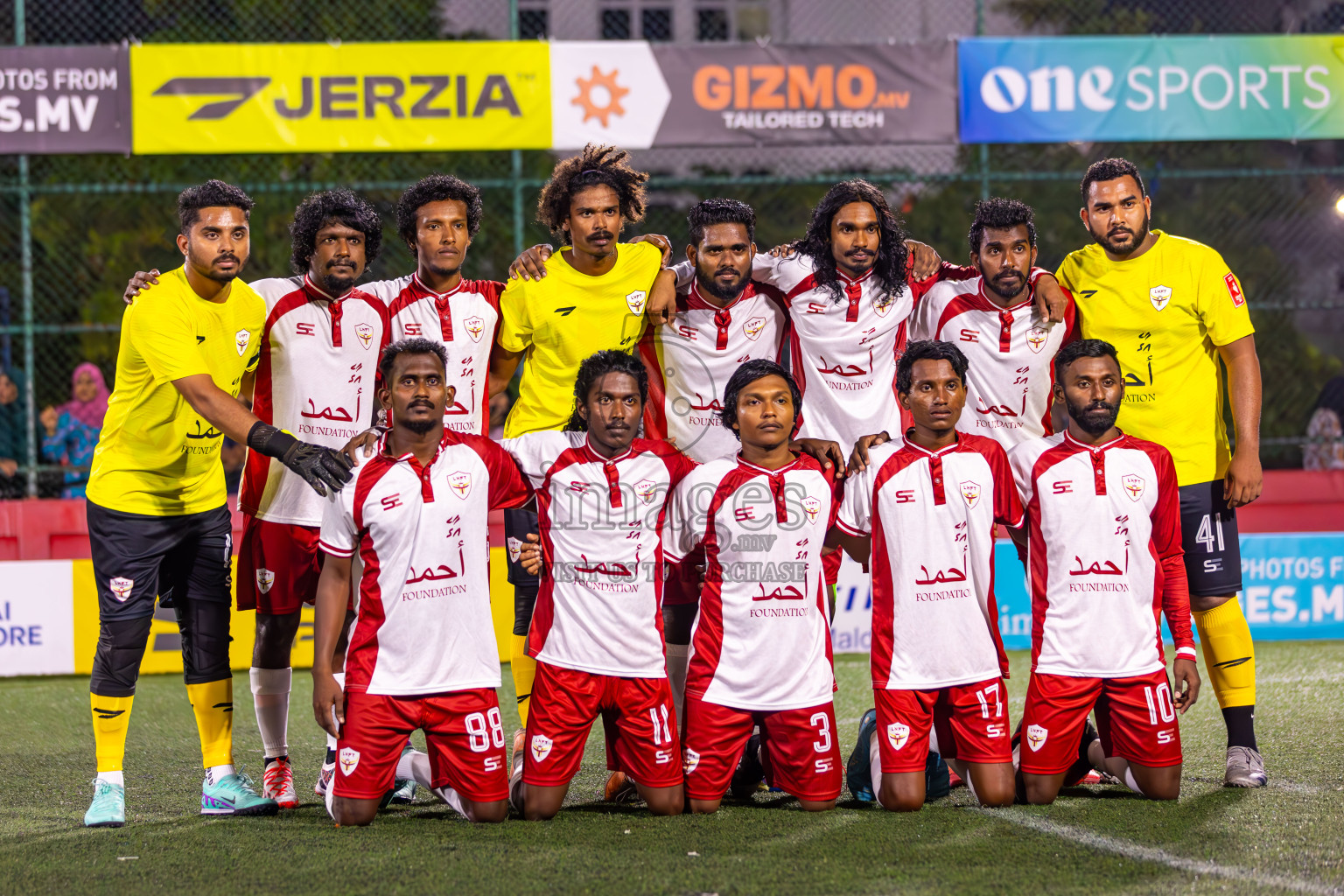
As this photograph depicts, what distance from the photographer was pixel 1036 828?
423 cm

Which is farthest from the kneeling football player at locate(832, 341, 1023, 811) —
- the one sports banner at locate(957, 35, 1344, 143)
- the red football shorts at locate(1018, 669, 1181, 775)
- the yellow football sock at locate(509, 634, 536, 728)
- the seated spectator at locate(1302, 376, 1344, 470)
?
the seated spectator at locate(1302, 376, 1344, 470)

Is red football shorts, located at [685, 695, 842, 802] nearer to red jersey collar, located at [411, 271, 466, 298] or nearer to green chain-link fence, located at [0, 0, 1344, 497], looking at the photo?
red jersey collar, located at [411, 271, 466, 298]

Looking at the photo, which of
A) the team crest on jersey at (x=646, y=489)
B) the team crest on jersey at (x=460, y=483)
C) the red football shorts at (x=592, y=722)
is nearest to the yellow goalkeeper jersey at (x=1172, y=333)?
the team crest on jersey at (x=646, y=489)

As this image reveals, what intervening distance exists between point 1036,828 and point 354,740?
2.27 m

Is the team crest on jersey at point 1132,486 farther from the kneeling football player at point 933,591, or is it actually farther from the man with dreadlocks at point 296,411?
the man with dreadlocks at point 296,411

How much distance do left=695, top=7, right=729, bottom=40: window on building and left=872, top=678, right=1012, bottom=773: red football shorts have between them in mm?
12548

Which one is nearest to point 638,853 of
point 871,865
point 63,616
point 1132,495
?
point 871,865

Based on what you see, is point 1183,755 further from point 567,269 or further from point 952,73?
point 952,73

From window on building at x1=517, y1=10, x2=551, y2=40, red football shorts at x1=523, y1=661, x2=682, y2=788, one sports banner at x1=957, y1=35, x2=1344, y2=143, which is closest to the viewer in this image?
red football shorts at x1=523, y1=661, x2=682, y2=788

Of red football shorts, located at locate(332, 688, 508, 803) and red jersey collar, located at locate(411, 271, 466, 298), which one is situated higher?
red jersey collar, located at locate(411, 271, 466, 298)

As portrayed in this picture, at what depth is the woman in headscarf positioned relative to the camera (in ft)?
31.7

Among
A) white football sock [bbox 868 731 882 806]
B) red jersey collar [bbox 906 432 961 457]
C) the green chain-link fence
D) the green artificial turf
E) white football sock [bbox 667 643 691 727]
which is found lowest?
the green artificial turf

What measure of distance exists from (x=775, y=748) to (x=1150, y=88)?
734cm

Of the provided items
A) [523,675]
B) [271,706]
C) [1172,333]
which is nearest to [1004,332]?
[1172,333]
